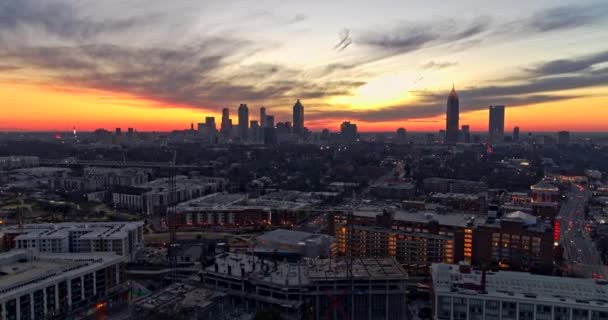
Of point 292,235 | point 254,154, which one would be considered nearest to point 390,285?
point 292,235

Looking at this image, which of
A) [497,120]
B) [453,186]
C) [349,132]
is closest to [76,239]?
[453,186]

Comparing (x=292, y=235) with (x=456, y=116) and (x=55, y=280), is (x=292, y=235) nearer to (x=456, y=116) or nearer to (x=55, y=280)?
(x=55, y=280)

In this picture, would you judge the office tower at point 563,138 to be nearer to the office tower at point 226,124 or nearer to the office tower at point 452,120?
the office tower at point 452,120

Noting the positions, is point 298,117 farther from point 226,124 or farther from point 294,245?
point 294,245

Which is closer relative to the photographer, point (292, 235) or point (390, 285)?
point (390, 285)

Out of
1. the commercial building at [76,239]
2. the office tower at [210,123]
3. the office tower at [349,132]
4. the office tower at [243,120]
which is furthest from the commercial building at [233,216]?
the office tower at [210,123]

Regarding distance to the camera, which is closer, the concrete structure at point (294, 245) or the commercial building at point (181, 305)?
the commercial building at point (181, 305)

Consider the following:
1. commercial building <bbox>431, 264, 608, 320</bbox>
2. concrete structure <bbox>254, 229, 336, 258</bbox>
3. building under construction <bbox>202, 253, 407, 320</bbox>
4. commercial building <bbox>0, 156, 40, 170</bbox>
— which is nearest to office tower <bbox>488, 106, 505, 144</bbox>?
commercial building <bbox>0, 156, 40, 170</bbox>
